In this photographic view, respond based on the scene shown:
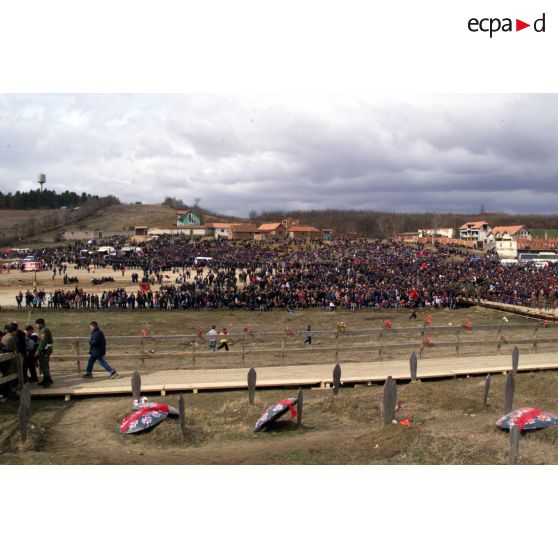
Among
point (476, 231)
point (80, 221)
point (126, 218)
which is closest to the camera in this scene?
point (476, 231)

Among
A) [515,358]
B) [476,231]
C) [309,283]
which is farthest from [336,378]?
[476,231]

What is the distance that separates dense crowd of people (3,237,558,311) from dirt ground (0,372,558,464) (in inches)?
928

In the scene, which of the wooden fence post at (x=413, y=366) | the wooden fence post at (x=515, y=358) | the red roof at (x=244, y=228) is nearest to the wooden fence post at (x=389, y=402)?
the wooden fence post at (x=413, y=366)

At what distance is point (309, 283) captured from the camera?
1647 inches

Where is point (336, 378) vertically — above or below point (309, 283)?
below

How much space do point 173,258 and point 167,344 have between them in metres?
42.7

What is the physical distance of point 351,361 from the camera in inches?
715

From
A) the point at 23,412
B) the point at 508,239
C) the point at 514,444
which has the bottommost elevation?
the point at 514,444

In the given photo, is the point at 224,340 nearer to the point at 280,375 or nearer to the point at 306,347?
the point at 306,347

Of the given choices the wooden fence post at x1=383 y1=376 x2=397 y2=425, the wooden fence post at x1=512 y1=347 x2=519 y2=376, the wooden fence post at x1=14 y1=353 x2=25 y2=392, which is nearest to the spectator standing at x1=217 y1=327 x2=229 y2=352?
the wooden fence post at x1=14 y1=353 x2=25 y2=392

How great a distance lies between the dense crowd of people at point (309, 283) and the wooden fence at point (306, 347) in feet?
36.6

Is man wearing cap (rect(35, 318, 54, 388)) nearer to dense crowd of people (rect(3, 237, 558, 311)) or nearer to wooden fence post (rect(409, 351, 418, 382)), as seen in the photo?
wooden fence post (rect(409, 351, 418, 382))

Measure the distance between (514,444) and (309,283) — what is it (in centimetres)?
3369

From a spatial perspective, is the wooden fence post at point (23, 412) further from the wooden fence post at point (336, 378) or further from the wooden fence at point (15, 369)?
the wooden fence post at point (336, 378)
